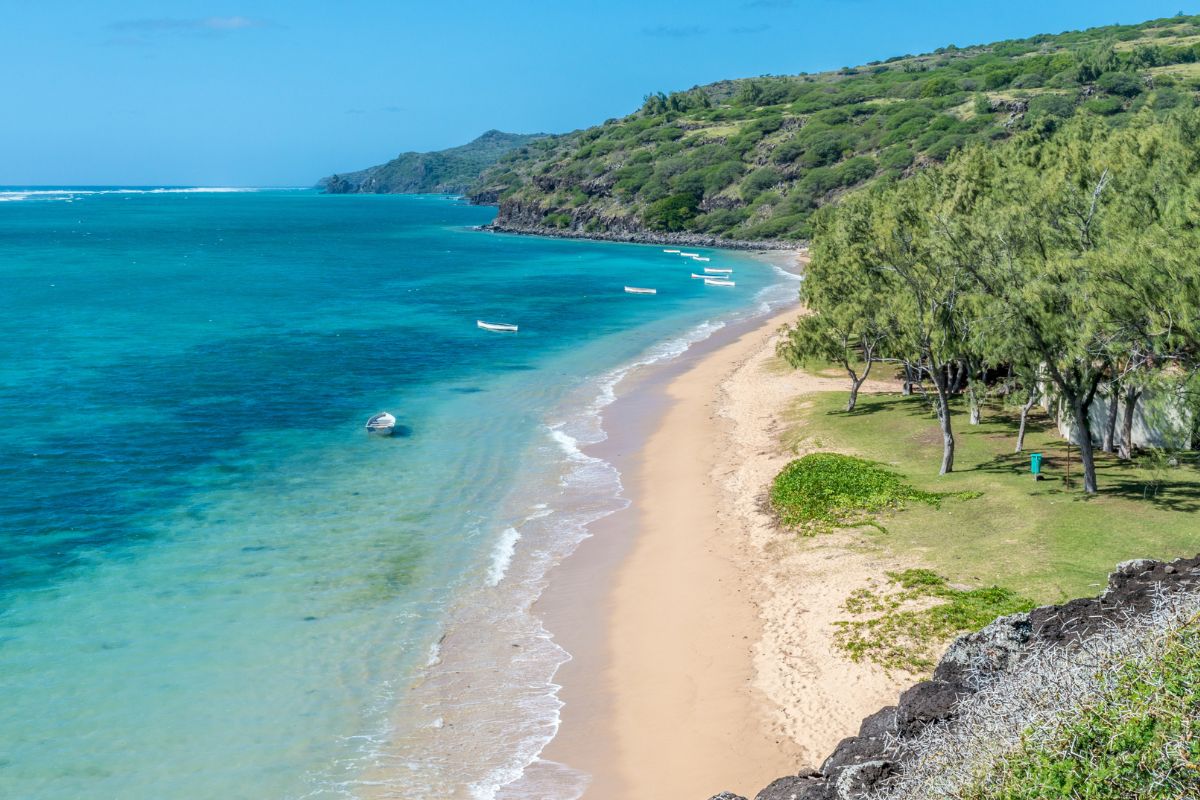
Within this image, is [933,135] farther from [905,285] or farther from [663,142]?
[905,285]

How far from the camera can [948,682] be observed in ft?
47.6

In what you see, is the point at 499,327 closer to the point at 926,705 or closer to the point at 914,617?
the point at 914,617

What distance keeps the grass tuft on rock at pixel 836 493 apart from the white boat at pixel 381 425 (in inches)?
731

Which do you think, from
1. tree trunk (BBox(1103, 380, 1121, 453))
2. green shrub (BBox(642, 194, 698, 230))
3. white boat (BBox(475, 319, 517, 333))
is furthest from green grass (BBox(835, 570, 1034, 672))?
green shrub (BBox(642, 194, 698, 230))

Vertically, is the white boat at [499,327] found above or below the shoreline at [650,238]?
below

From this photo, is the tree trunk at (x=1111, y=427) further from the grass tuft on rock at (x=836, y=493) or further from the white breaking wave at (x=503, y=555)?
the white breaking wave at (x=503, y=555)

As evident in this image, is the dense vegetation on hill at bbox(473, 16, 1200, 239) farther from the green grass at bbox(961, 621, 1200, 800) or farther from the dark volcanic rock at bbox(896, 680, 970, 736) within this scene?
the green grass at bbox(961, 621, 1200, 800)

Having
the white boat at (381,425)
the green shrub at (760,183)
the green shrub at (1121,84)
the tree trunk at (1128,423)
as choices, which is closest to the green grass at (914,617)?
the tree trunk at (1128,423)

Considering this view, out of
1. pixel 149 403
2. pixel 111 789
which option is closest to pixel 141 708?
pixel 111 789

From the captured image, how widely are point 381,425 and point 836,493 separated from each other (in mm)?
21755

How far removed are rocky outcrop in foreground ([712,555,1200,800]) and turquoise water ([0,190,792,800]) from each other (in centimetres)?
586

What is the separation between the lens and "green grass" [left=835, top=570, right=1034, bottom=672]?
1995 cm

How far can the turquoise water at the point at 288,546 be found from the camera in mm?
19234

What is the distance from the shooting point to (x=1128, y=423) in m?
29.7
